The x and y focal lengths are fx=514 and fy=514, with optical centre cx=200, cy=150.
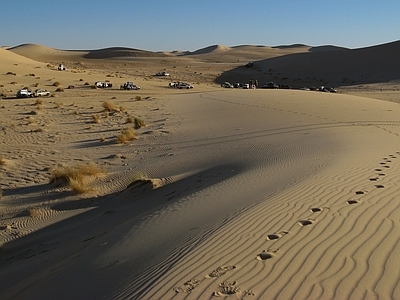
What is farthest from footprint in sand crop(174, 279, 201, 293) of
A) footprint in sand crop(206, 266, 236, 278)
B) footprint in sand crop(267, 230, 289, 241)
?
footprint in sand crop(267, 230, 289, 241)

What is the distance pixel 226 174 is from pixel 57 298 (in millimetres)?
6849

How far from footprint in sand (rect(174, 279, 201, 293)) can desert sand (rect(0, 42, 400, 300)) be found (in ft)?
0.08

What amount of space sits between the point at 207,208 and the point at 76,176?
533cm

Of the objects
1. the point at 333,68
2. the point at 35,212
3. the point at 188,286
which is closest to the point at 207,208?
the point at 188,286

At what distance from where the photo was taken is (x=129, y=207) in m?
10.6

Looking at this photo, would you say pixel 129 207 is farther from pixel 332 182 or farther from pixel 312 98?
pixel 312 98

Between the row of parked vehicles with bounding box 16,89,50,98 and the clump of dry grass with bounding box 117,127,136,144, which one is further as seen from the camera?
the row of parked vehicles with bounding box 16,89,50,98

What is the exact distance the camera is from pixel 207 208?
8.52 m

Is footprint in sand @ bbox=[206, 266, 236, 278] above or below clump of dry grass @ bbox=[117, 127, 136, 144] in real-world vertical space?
above

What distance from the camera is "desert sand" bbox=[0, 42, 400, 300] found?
496cm

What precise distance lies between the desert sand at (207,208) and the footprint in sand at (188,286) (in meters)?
0.02

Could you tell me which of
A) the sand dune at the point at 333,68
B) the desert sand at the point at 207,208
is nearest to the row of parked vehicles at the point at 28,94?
the desert sand at the point at 207,208

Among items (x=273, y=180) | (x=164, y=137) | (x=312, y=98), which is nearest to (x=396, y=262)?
(x=273, y=180)

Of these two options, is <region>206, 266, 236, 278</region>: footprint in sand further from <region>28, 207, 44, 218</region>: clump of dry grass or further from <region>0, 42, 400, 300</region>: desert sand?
<region>28, 207, 44, 218</region>: clump of dry grass
